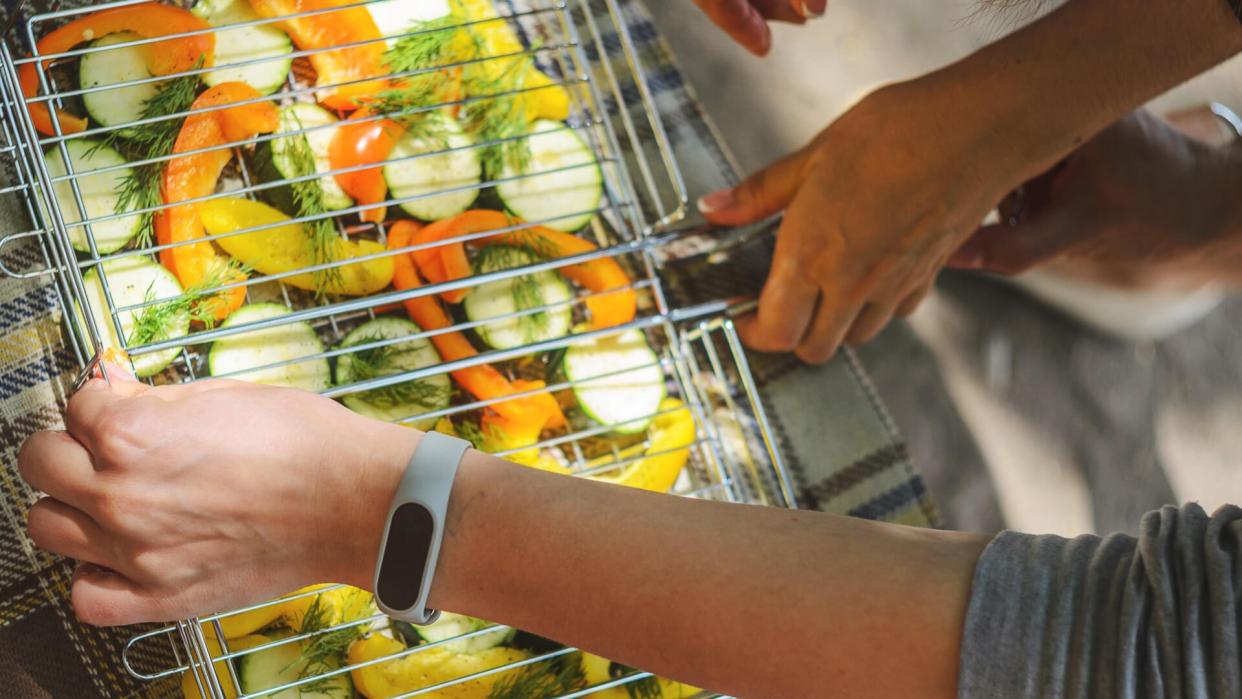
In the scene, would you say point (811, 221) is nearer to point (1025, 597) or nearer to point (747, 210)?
point (747, 210)

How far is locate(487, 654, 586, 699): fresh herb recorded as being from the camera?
0.90 m

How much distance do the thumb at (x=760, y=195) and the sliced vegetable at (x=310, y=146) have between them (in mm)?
403

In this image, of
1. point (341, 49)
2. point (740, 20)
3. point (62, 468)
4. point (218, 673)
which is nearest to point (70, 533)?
point (62, 468)

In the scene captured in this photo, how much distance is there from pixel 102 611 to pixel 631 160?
78 centimetres

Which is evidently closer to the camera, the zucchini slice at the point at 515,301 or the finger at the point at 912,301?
the zucchini slice at the point at 515,301

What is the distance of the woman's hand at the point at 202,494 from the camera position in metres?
0.71

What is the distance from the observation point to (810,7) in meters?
1.20

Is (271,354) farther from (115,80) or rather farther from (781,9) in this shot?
(781,9)

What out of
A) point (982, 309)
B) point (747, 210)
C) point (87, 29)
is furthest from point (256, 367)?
point (982, 309)

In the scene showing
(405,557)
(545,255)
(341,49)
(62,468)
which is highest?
(341,49)

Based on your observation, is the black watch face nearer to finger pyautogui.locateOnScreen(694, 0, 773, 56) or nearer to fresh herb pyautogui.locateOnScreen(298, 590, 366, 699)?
fresh herb pyautogui.locateOnScreen(298, 590, 366, 699)

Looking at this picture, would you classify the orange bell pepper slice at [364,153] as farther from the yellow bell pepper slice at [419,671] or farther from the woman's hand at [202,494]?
the yellow bell pepper slice at [419,671]

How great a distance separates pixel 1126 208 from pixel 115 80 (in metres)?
1.20

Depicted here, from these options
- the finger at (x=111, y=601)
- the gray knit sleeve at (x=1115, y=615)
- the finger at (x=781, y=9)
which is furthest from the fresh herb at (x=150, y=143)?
the gray knit sleeve at (x=1115, y=615)
